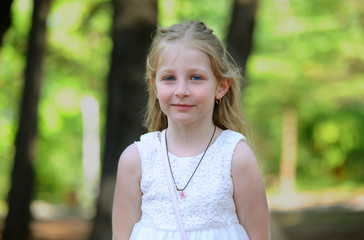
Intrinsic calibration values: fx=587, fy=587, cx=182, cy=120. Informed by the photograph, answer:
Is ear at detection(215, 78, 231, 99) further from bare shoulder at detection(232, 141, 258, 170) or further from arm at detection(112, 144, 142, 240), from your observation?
arm at detection(112, 144, 142, 240)

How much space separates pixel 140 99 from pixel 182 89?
4.22 m

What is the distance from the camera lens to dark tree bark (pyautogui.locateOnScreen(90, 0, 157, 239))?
6.64m

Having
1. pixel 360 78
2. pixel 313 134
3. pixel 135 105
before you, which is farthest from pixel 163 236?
pixel 313 134

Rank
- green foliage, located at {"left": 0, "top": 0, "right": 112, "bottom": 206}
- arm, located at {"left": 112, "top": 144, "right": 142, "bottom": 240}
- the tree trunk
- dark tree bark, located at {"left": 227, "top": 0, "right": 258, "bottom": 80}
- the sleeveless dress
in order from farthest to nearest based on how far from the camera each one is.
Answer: the tree trunk, green foliage, located at {"left": 0, "top": 0, "right": 112, "bottom": 206}, dark tree bark, located at {"left": 227, "top": 0, "right": 258, "bottom": 80}, arm, located at {"left": 112, "top": 144, "right": 142, "bottom": 240}, the sleeveless dress

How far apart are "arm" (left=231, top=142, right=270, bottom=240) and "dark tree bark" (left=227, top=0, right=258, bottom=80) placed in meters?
5.57

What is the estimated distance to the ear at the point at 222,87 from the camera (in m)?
2.71

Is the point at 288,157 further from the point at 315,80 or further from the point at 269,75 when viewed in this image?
the point at 269,75

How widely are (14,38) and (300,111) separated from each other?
13.9 meters

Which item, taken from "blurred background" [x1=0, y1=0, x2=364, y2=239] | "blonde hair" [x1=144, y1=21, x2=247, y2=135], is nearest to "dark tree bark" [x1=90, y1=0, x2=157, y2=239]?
"blurred background" [x1=0, y1=0, x2=364, y2=239]

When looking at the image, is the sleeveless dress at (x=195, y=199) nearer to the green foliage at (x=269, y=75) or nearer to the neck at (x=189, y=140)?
the neck at (x=189, y=140)

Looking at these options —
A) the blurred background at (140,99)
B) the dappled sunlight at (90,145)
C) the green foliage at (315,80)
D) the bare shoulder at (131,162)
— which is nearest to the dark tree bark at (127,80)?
the blurred background at (140,99)

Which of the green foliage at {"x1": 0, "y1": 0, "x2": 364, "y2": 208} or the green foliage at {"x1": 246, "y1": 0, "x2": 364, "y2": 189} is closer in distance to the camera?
the green foliage at {"x1": 0, "y1": 0, "x2": 364, "y2": 208}

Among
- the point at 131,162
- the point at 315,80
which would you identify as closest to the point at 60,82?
the point at 315,80

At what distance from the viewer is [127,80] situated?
6.69 meters
